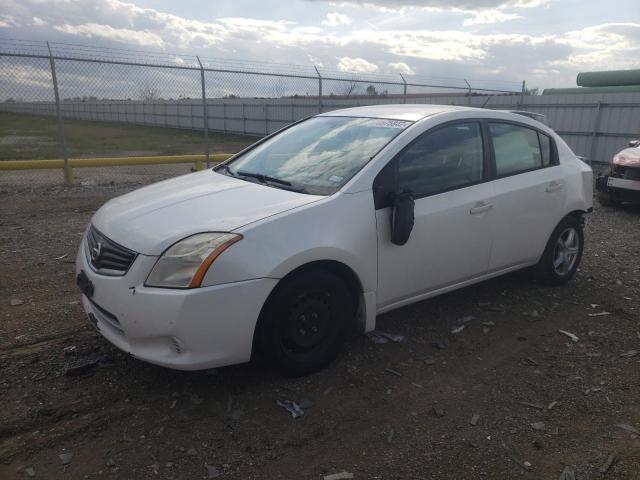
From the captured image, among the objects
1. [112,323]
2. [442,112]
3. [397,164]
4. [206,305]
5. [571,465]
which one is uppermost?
[442,112]

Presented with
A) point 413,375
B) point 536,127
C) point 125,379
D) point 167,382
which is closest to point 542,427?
point 413,375

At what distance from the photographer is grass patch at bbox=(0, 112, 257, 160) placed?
1867 cm

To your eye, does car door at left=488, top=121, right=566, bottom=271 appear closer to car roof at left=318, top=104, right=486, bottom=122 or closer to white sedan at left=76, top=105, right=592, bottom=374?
white sedan at left=76, top=105, right=592, bottom=374

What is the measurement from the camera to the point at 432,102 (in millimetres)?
21953

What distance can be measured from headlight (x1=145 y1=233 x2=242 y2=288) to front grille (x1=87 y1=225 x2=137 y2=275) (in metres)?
0.21

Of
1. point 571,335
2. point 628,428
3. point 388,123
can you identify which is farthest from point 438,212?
point 628,428

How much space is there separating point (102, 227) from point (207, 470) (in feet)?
5.49

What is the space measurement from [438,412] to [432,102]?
804 inches

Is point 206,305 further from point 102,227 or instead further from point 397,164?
point 397,164

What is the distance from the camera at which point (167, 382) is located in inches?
130

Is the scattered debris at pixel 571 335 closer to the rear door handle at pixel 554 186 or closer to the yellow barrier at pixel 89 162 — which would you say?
the rear door handle at pixel 554 186

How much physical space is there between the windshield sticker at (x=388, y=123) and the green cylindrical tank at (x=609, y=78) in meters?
21.7

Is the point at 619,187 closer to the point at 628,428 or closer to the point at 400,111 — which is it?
the point at 400,111

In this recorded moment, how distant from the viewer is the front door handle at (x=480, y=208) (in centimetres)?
401
